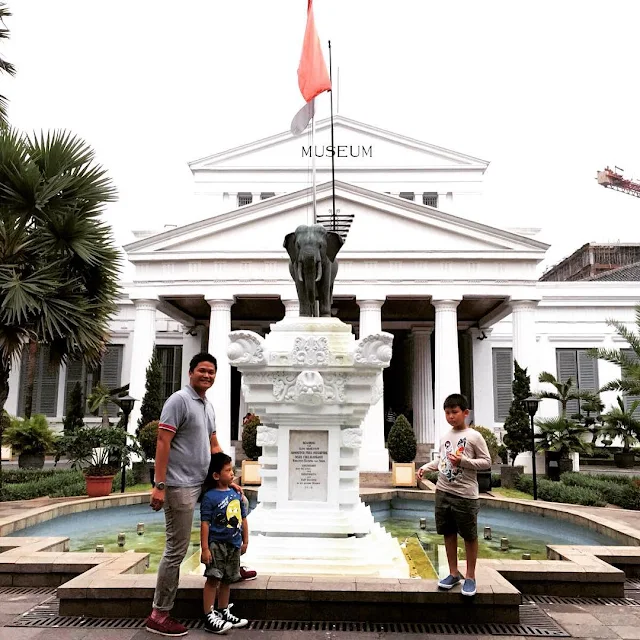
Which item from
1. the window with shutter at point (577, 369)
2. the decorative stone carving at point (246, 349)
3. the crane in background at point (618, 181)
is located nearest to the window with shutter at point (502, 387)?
the window with shutter at point (577, 369)

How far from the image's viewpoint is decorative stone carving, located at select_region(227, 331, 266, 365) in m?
6.40

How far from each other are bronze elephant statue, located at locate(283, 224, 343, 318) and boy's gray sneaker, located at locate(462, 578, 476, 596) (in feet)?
11.5

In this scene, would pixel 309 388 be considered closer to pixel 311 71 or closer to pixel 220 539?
pixel 220 539

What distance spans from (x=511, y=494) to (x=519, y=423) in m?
4.57

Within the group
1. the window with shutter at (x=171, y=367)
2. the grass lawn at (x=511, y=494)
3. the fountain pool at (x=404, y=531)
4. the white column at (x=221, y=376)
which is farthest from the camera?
the window with shutter at (x=171, y=367)

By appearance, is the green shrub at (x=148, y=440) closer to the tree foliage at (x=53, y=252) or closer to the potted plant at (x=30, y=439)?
the potted plant at (x=30, y=439)

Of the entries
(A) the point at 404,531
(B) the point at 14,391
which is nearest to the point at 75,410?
(B) the point at 14,391

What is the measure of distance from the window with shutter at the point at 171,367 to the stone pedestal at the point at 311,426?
2364 cm

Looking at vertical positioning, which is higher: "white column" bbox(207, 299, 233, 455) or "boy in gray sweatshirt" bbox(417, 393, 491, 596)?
"white column" bbox(207, 299, 233, 455)

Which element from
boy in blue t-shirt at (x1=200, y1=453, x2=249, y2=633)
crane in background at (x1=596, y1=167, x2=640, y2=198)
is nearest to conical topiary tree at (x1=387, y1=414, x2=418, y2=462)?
boy in blue t-shirt at (x1=200, y1=453, x2=249, y2=633)

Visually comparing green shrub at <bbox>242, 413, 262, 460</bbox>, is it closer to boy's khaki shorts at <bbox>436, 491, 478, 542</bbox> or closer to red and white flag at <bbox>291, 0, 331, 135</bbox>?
red and white flag at <bbox>291, 0, 331, 135</bbox>

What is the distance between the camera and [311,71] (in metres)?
11.6

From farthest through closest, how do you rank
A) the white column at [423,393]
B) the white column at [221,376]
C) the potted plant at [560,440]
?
the white column at [423,393] < the white column at [221,376] < the potted plant at [560,440]

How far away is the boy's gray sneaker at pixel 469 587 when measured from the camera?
4699 mm
